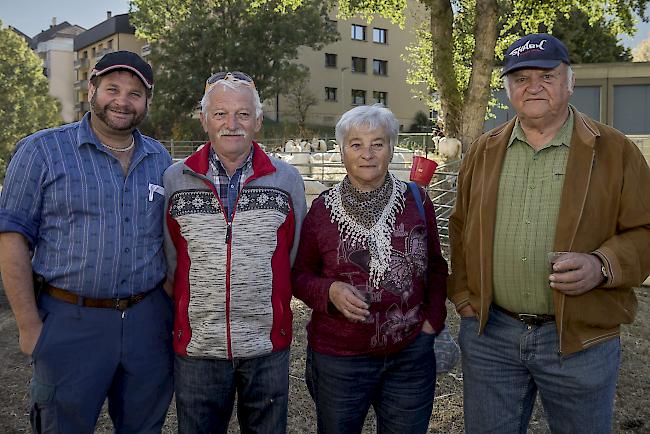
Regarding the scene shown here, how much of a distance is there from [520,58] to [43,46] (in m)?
70.6

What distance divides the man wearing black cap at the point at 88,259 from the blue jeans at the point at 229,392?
23cm

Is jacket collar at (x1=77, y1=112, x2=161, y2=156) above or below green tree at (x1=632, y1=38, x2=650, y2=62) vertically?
below

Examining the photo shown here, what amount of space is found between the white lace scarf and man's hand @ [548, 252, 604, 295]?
75cm

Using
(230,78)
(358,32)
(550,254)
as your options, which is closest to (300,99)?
(358,32)

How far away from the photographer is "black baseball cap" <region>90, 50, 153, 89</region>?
295 centimetres

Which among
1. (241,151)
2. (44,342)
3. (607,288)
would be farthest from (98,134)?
(607,288)

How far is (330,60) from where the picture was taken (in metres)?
47.6

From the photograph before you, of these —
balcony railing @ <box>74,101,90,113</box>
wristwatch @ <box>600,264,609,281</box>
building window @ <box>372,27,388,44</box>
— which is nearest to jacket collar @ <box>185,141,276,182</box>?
wristwatch @ <box>600,264,609,281</box>

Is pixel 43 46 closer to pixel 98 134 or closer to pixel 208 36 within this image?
pixel 208 36

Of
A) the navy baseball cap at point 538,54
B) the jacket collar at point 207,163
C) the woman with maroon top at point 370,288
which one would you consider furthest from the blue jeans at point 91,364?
A: the navy baseball cap at point 538,54

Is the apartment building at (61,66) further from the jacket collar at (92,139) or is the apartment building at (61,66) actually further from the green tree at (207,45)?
the jacket collar at (92,139)

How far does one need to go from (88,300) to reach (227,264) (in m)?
0.66

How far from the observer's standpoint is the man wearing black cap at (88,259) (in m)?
2.80

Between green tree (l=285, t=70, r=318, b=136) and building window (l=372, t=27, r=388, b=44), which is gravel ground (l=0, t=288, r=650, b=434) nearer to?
green tree (l=285, t=70, r=318, b=136)
